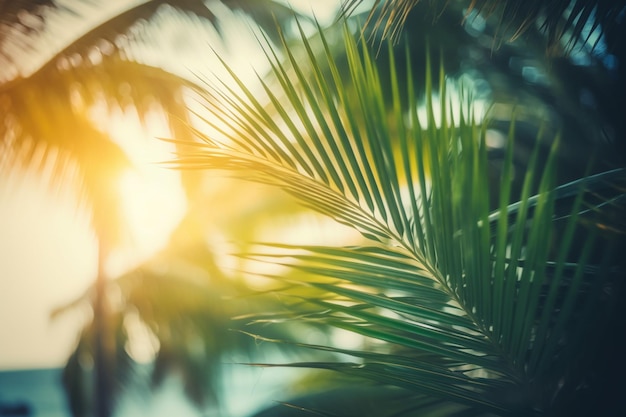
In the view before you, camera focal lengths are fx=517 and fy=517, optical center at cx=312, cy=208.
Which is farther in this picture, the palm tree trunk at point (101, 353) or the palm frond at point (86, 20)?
the palm tree trunk at point (101, 353)

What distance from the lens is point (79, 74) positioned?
2029mm

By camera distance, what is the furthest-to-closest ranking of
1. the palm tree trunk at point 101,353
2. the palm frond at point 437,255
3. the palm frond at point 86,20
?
the palm tree trunk at point 101,353, the palm frond at point 86,20, the palm frond at point 437,255

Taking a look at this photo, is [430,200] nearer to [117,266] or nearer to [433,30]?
[433,30]

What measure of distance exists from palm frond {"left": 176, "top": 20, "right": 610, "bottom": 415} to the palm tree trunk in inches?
92.1

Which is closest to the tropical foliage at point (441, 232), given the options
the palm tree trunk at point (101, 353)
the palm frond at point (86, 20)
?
the palm frond at point (86, 20)

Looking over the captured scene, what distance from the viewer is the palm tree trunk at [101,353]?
110 inches

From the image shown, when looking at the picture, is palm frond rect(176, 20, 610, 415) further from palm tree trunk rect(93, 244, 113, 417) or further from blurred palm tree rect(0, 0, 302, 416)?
palm tree trunk rect(93, 244, 113, 417)

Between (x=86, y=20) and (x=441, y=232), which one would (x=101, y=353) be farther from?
(x=441, y=232)

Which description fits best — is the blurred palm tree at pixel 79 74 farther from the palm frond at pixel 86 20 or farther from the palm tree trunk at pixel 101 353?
the palm tree trunk at pixel 101 353

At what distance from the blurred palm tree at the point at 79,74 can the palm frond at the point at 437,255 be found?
4.27 ft

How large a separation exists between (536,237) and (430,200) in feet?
0.41

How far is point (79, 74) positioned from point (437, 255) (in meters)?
1.87

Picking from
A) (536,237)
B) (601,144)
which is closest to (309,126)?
(536,237)

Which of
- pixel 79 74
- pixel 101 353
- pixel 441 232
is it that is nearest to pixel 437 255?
pixel 441 232
